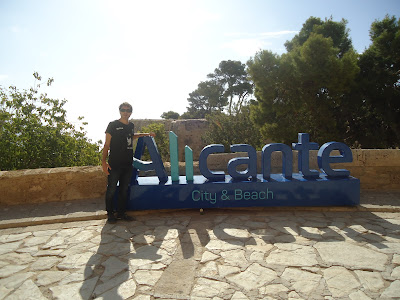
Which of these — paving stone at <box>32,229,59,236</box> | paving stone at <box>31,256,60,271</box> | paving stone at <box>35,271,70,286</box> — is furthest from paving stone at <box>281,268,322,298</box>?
paving stone at <box>32,229,59,236</box>

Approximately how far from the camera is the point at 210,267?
113 inches

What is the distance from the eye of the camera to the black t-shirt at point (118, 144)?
412 centimetres

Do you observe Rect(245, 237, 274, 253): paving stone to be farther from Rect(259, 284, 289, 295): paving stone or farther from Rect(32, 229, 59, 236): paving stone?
Rect(32, 229, 59, 236): paving stone

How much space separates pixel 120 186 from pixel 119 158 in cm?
46

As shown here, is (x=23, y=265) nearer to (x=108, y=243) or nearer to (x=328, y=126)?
(x=108, y=243)

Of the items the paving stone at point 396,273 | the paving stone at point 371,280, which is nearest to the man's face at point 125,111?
Result: the paving stone at point 371,280

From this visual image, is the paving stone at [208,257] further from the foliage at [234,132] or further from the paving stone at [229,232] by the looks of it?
the foliage at [234,132]

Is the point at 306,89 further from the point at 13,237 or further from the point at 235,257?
the point at 13,237

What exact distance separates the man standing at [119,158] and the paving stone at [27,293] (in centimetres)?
160

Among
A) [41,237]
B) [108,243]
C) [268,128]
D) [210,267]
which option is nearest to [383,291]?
[210,267]

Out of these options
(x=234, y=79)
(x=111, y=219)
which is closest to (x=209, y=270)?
(x=111, y=219)

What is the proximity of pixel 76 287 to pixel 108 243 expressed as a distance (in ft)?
3.02

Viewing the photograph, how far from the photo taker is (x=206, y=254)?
3146 mm

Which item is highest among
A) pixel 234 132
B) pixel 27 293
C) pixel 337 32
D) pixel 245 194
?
pixel 337 32
